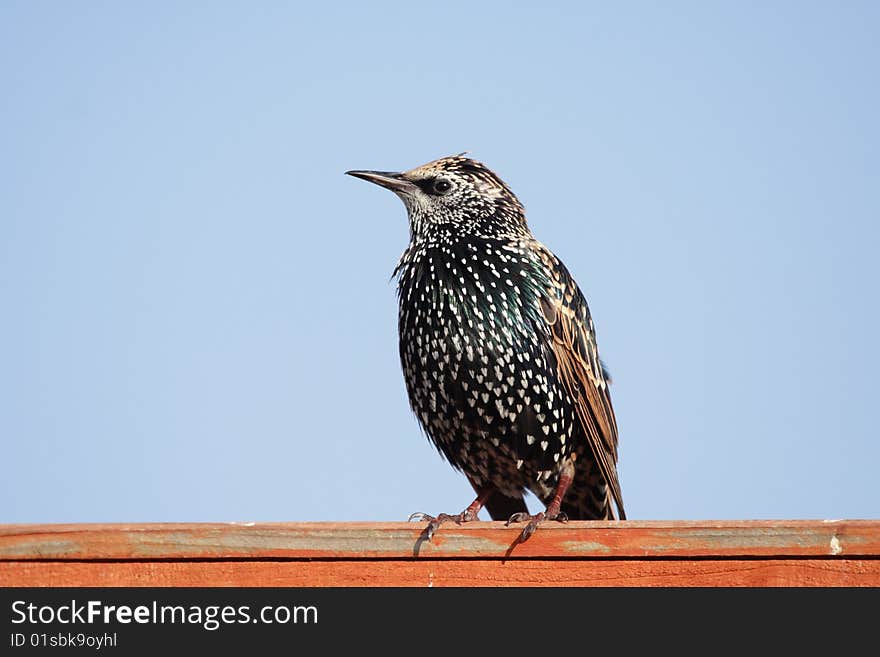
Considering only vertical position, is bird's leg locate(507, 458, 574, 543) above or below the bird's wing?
below

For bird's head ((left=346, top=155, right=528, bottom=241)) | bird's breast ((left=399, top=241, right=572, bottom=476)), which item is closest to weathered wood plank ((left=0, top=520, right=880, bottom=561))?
bird's breast ((left=399, top=241, right=572, bottom=476))

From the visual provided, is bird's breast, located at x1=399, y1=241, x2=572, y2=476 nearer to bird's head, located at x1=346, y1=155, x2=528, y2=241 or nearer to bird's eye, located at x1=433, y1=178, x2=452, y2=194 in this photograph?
bird's head, located at x1=346, y1=155, x2=528, y2=241

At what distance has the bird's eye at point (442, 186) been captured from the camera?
4.94m

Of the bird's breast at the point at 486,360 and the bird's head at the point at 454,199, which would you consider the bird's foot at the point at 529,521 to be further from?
the bird's head at the point at 454,199

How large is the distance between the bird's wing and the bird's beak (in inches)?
24.5

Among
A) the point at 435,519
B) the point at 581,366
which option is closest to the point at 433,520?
the point at 435,519

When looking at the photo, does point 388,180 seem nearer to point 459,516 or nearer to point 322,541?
point 459,516

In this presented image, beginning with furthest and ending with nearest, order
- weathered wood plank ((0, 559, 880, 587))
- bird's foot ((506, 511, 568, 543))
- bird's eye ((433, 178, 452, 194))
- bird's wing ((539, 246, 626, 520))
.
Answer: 1. bird's eye ((433, 178, 452, 194))
2. bird's wing ((539, 246, 626, 520))
3. bird's foot ((506, 511, 568, 543))
4. weathered wood plank ((0, 559, 880, 587))

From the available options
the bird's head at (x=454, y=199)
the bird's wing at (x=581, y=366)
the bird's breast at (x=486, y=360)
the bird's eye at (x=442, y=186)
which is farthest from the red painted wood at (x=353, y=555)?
the bird's eye at (x=442, y=186)

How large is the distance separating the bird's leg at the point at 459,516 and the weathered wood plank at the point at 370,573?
0.10 m

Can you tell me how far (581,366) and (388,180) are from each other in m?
1.09

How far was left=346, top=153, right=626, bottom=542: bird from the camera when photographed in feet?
14.5
